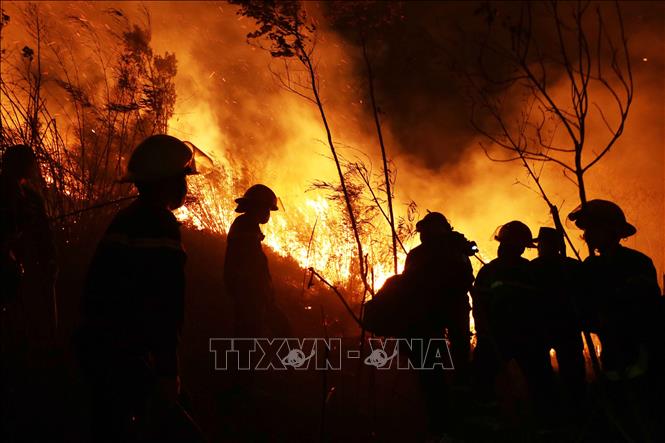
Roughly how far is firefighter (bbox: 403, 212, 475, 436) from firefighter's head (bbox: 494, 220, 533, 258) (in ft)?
1.67

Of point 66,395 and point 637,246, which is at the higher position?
point 637,246

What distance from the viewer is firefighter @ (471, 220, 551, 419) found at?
16.1 ft

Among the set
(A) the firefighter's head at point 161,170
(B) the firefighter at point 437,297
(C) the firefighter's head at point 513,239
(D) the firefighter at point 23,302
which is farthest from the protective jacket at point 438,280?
(D) the firefighter at point 23,302

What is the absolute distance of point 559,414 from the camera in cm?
474

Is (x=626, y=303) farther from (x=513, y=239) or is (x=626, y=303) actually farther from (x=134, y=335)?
(x=134, y=335)

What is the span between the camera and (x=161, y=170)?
2.88 meters

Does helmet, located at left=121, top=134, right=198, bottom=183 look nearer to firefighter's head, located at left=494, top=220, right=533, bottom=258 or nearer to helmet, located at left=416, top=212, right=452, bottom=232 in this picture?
helmet, located at left=416, top=212, right=452, bottom=232

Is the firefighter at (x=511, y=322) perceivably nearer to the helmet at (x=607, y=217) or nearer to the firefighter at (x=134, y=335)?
the helmet at (x=607, y=217)

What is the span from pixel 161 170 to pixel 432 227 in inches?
120

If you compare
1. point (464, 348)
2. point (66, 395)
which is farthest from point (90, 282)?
point (464, 348)

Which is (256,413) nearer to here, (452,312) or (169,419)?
(452,312)

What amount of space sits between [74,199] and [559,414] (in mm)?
6622

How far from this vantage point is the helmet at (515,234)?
218 inches

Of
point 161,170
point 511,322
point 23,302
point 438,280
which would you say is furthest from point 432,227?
point 23,302
